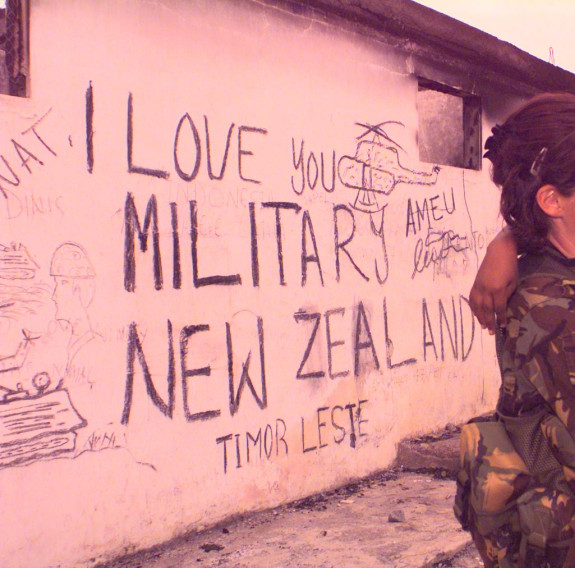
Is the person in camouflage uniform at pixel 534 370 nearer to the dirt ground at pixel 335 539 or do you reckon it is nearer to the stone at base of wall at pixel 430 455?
the dirt ground at pixel 335 539

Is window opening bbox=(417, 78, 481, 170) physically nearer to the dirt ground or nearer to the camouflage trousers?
the dirt ground

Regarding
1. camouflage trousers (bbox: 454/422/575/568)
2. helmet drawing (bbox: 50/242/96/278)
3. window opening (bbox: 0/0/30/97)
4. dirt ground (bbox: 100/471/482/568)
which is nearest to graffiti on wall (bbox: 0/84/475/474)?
Answer: helmet drawing (bbox: 50/242/96/278)

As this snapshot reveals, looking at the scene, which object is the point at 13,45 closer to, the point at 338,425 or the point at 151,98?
the point at 151,98

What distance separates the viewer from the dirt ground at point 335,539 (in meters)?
3.68

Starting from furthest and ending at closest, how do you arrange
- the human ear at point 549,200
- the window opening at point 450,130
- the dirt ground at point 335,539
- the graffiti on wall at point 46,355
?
1. the window opening at point 450,130
2. the dirt ground at point 335,539
3. the graffiti on wall at point 46,355
4. the human ear at point 549,200

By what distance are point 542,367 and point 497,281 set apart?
23 centimetres

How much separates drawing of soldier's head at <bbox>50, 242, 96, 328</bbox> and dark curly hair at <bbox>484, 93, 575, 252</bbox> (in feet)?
7.29

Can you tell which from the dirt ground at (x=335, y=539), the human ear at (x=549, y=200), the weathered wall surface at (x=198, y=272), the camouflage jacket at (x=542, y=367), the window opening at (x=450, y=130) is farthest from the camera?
the window opening at (x=450, y=130)

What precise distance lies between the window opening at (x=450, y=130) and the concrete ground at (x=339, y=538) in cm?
296

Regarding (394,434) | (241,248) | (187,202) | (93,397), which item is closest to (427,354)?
(394,434)

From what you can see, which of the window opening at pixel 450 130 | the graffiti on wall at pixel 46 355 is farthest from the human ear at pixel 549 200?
the window opening at pixel 450 130

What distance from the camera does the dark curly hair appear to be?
1.61 m

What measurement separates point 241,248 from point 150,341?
2.63ft

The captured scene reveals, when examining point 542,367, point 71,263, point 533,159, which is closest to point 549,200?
point 533,159
